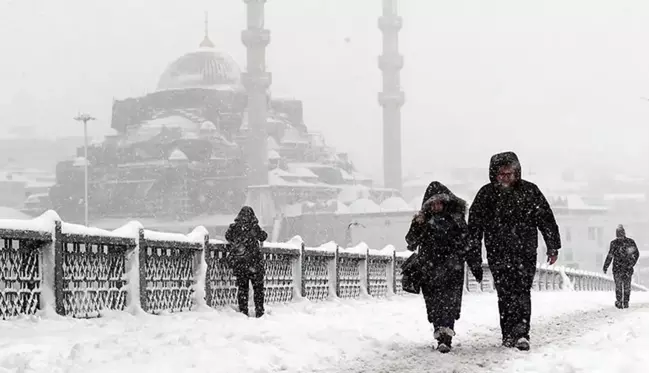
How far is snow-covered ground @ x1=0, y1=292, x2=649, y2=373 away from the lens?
5480 mm

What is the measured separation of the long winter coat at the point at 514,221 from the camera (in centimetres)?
670

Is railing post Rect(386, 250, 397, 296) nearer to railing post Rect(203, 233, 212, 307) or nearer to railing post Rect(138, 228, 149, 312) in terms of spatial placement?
railing post Rect(203, 233, 212, 307)

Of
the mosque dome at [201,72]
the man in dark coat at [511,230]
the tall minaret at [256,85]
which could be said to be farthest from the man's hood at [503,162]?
the mosque dome at [201,72]

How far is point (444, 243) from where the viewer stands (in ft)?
23.0

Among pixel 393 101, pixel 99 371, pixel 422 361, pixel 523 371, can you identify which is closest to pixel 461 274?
pixel 422 361

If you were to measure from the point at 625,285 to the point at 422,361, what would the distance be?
9.32 m

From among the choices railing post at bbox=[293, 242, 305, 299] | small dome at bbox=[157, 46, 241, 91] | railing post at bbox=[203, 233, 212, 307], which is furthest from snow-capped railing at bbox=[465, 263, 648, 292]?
small dome at bbox=[157, 46, 241, 91]

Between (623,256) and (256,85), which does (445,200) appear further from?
(256,85)

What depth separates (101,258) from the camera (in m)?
8.10

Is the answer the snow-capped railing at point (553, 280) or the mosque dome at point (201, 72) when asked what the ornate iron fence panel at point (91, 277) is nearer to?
the snow-capped railing at point (553, 280)

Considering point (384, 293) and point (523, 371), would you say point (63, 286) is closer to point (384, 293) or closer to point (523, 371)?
point (523, 371)

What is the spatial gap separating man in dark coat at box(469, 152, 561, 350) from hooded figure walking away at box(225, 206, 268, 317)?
3854 millimetres

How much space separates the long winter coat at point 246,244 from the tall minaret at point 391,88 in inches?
3181

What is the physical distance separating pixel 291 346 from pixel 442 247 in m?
1.39
